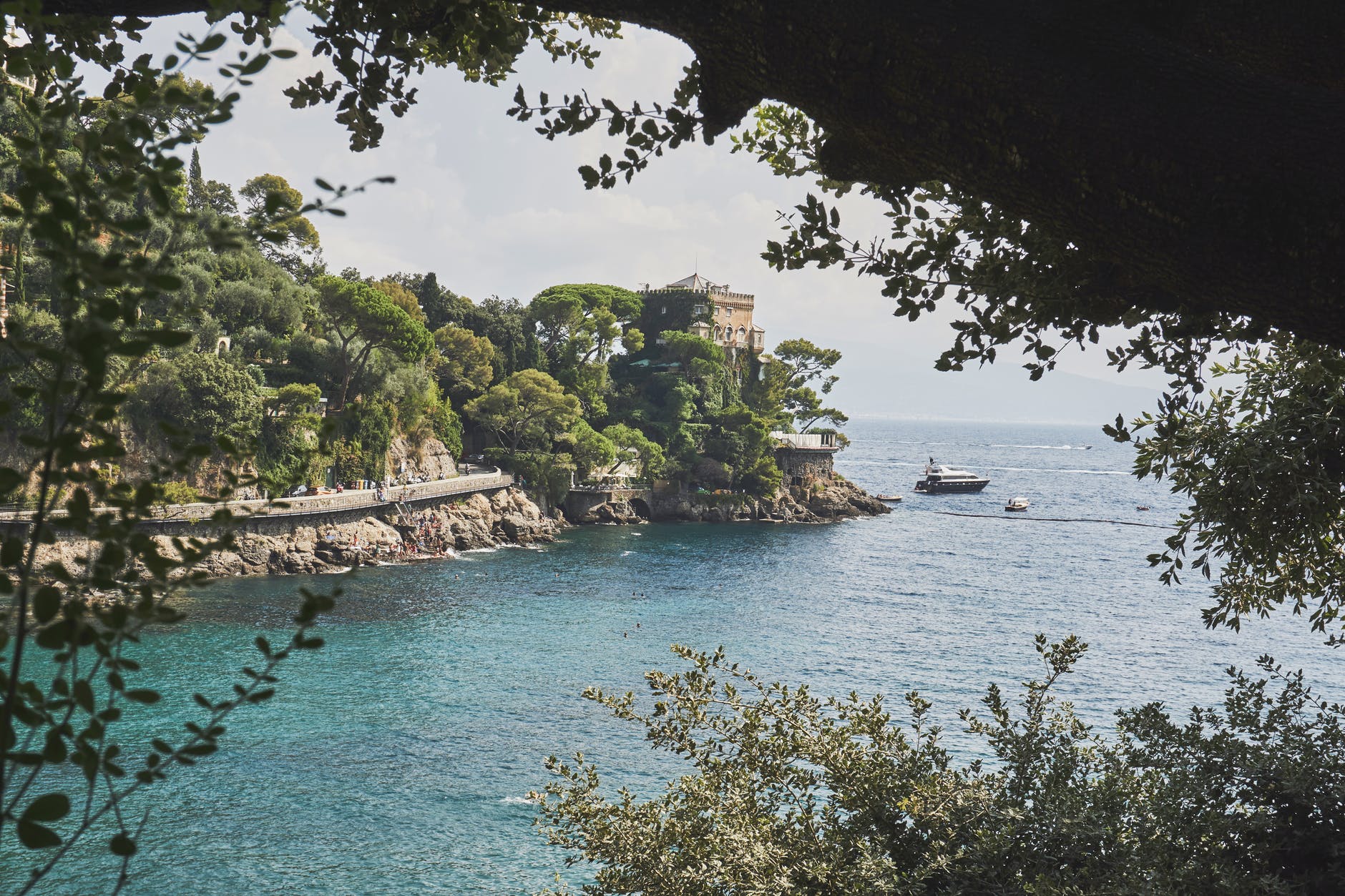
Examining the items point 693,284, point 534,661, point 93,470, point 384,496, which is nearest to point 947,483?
point 693,284

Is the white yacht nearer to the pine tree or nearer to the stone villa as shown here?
the stone villa

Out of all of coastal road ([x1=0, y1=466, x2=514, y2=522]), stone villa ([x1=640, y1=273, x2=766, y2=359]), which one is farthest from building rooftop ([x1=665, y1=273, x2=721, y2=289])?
coastal road ([x1=0, y1=466, x2=514, y2=522])

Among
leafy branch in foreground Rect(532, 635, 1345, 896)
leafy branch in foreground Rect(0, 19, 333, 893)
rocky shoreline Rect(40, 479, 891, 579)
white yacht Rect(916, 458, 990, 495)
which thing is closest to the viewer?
leafy branch in foreground Rect(0, 19, 333, 893)

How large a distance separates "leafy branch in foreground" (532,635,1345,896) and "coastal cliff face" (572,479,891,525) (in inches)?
1862

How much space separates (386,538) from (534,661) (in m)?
14.7

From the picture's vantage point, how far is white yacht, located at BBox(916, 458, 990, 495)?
87.2 metres

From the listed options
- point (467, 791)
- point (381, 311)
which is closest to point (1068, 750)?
point (467, 791)

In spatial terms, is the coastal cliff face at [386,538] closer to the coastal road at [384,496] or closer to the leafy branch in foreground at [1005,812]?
the coastal road at [384,496]

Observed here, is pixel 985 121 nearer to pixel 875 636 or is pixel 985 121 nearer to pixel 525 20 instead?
pixel 525 20

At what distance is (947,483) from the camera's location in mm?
87750

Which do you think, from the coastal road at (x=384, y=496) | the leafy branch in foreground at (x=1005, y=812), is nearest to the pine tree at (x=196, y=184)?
the coastal road at (x=384, y=496)

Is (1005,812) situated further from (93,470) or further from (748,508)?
(748,508)

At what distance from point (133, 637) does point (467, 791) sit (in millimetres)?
18752

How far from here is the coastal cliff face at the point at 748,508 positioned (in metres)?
55.2
